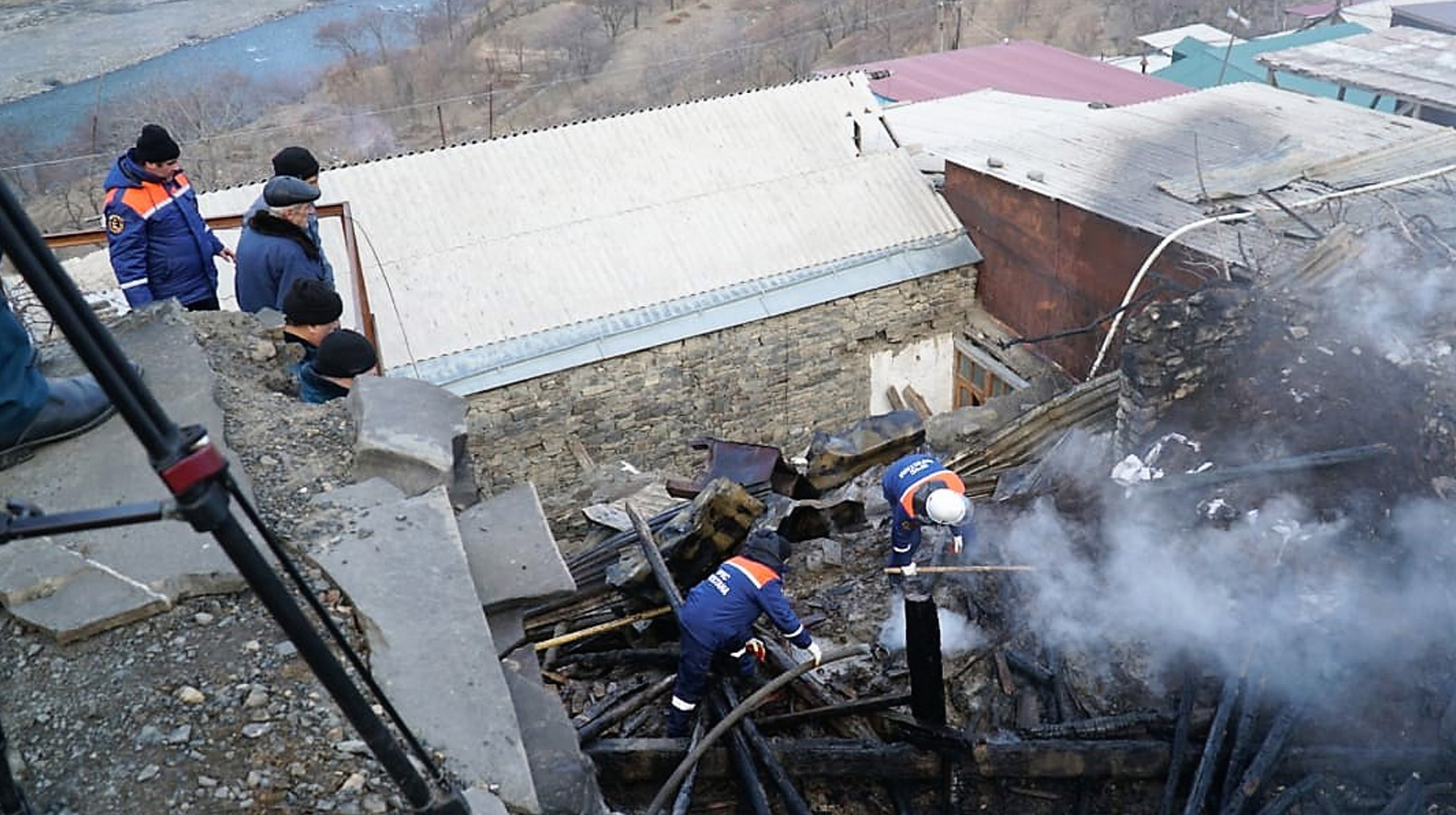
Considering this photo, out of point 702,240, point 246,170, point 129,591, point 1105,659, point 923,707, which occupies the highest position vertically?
point 129,591

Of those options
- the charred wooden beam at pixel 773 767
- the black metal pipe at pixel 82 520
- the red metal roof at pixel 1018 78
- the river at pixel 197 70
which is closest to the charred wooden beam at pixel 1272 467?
the charred wooden beam at pixel 773 767

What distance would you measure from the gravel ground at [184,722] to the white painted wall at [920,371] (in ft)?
38.0

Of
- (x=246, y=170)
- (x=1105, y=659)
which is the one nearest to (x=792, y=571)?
(x=1105, y=659)

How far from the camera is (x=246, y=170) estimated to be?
31078 mm

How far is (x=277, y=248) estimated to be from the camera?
6781mm

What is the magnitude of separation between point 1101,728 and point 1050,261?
307 inches

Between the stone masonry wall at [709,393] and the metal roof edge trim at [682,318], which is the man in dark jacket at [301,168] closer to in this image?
the metal roof edge trim at [682,318]

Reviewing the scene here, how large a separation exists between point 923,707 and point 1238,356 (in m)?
4.02

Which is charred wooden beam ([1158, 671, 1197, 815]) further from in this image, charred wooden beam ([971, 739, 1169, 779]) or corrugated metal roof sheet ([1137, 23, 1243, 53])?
corrugated metal roof sheet ([1137, 23, 1243, 53])

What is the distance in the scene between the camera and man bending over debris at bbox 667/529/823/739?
6.17 meters

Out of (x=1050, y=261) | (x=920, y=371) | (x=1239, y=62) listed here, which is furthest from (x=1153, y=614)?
(x=1239, y=62)

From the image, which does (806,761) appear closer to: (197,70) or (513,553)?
(513,553)

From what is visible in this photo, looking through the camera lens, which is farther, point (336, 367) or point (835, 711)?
point (835, 711)

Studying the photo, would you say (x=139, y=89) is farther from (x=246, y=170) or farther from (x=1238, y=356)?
(x=1238, y=356)
